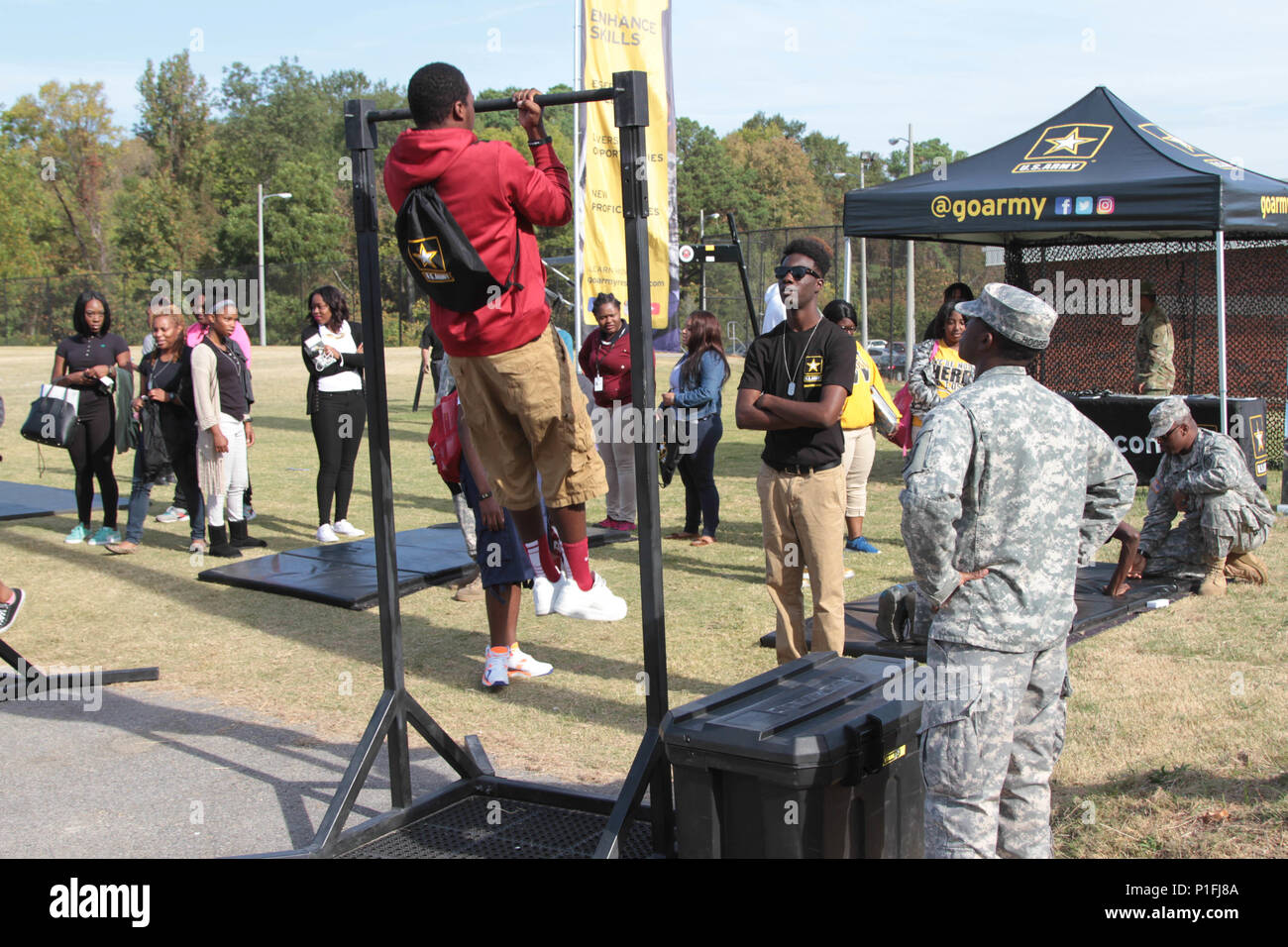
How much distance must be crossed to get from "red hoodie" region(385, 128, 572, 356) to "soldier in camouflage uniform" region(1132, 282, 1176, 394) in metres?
10.6

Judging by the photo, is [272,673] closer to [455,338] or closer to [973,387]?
[455,338]

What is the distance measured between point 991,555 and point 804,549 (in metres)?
2.03

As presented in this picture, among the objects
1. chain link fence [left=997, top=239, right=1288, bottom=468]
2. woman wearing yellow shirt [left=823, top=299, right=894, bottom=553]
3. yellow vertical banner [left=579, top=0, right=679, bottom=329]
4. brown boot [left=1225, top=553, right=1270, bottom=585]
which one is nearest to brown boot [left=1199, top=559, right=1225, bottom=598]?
brown boot [left=1225, top=553, right=1270, bottom=585]

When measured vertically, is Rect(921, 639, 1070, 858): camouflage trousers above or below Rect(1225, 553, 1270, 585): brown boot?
above

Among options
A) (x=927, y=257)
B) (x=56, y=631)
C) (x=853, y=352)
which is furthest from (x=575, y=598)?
(x=927, y=257)

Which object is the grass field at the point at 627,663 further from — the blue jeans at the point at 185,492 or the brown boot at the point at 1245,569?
the blue jeans at the point at 185,492

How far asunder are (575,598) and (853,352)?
293cm

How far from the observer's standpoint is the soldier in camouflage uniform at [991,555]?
10.1 feet

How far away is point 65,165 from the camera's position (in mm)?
61219

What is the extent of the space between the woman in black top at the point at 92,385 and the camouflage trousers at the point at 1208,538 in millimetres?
8462

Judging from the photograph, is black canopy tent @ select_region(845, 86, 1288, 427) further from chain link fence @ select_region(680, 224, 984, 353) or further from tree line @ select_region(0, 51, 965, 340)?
tree line @ select_region(0, 51, 965, 340)

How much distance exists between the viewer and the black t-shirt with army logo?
16.7 ft
